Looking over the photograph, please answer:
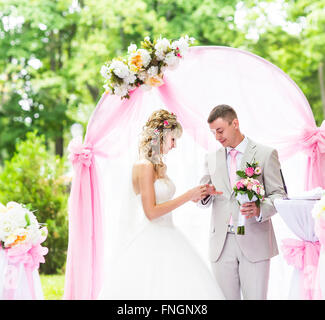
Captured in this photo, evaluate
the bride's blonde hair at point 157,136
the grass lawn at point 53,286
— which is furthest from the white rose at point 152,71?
the grass lawn at point 53,286

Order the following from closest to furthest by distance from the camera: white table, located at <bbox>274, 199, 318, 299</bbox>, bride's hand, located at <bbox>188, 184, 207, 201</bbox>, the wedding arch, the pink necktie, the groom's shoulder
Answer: white table, located at <bbox>274, 199, 318, 299</bbox>, bride's hand, located at <bbox>188, 184, 207, 201</bbox>, the pink necktie, the groom's shoulder, the wedding arch

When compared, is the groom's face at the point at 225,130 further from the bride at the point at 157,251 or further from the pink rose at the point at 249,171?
the pink rose at the point at 249,171

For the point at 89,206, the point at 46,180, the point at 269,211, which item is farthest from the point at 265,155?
the point at 46,180

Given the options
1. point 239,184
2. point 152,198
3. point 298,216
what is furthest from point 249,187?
point 152,198

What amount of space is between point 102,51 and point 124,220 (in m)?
7.61

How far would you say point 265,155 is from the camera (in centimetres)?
347

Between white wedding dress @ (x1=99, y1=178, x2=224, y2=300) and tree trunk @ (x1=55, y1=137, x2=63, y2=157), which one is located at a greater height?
tree trunk @ (x1=55, y1=137, x2=63, y2=157)

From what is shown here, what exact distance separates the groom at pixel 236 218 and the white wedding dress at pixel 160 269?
24cm

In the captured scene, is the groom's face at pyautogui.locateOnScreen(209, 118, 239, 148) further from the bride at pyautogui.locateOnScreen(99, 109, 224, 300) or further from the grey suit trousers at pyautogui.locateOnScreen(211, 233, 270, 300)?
the grey suit trousers at pyautogui.locateOnScreen(211, 233, 270, 300)

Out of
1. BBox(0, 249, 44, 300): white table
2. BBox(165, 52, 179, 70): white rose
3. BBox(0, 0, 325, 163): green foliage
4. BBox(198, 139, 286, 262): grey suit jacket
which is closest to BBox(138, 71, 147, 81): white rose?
BBox(165, 52, 179, 70): white rose

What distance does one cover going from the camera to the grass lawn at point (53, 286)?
18.9 feet

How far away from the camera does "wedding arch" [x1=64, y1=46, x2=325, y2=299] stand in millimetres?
4207

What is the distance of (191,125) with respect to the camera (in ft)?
13.5
